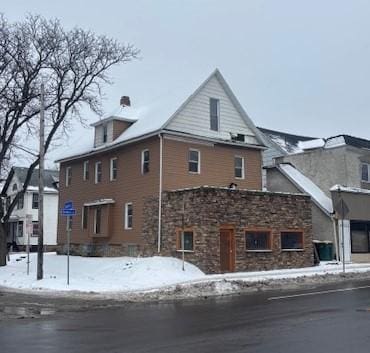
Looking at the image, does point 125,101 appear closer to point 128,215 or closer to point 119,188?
point 119,188

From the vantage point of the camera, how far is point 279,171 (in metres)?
38.4

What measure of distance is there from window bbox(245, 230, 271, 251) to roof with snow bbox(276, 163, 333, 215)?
22.2 feet

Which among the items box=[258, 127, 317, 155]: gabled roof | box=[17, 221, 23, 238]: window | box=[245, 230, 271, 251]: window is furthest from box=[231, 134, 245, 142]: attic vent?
box=[17, 221, 23, 238]: window

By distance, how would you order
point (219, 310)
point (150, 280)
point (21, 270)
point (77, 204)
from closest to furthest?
point (219, 310), point (150, 280), point (21, 270), point (77, 204)

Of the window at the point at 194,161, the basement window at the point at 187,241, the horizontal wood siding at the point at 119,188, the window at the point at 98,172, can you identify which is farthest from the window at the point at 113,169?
the basement window at the point at 187,241

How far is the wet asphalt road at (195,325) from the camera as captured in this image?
388 inches

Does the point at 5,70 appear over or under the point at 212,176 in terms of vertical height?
over

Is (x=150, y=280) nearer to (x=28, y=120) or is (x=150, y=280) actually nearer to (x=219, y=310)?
(x=219, y=310)

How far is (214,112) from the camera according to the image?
33000 millimetres

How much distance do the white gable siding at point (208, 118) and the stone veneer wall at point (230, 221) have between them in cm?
428

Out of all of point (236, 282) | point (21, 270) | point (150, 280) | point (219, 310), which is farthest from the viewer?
point (21, 270)

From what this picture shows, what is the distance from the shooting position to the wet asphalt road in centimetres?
985

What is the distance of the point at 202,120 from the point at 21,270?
12.8m

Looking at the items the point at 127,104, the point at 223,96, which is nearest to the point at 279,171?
the point at 223,96
